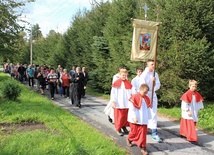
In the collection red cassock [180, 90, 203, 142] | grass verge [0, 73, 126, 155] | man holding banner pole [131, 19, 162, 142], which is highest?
man holding banner pole [131, 19, 162, 142]

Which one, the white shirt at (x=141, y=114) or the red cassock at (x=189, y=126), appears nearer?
the white shirt at (x=141, y=114)

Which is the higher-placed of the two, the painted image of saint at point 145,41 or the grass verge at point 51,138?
the painted image of saint at point 145,41

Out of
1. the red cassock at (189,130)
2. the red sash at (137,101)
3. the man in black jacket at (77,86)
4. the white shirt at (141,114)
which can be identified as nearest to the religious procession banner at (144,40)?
the red sash at (137,101)

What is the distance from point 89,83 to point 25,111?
9.38 meters

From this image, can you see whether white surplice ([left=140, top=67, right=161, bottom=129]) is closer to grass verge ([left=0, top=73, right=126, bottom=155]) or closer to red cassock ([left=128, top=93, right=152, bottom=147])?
red cassock ([left=128, top=93, right=152, bottom=147])

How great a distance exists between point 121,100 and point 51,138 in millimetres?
2280

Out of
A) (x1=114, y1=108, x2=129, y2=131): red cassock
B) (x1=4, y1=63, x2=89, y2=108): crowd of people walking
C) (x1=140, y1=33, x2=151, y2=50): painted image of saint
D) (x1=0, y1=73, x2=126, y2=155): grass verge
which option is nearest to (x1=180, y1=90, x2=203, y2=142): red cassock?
(x1=114, y1=108, x2=129, y2=131): red cassock

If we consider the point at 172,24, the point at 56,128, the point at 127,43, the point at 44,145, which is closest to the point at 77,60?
the point at 127,43

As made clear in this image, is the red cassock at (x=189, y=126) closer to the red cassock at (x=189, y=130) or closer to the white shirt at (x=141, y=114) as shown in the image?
the red cassock at (x=189, y=130)

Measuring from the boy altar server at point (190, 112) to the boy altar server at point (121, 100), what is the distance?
5.26 feet

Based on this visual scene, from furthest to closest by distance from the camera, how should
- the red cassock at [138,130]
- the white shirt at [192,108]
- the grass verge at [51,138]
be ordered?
the white shirt at [192,108]
the red cassock at [138,130]
the grass verge at [51,138]

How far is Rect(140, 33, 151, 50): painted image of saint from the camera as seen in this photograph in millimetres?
7643

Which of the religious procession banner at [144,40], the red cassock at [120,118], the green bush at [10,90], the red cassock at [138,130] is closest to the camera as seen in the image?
the red cassock at [138,130]

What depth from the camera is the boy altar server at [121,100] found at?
7.69 m
